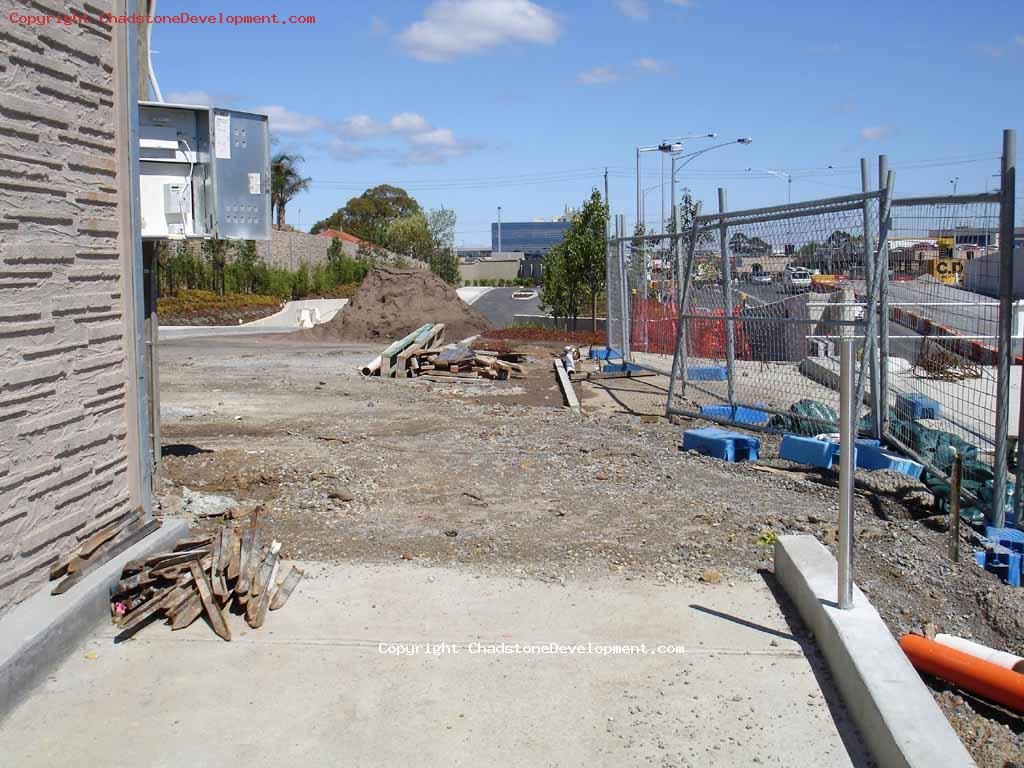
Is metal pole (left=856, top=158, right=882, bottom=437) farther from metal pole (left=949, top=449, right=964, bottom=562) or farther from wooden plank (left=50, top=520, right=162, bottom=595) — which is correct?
wooden plank (left=50, top=520, right=162, bottom=595)

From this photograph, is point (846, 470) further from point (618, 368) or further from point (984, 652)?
point (618, 368)

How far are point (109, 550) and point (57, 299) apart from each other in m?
1.37

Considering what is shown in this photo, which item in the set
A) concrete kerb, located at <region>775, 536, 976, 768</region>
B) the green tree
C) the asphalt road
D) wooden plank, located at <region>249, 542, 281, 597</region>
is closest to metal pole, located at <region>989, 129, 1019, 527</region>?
concrete kerb, located at <region>775, 536, 976, 768</region>

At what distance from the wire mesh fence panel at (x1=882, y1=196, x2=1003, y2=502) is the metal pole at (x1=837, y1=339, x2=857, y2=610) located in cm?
268

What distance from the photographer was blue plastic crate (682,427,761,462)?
340 inches

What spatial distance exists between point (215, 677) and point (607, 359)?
1352 cm

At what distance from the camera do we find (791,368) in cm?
1048

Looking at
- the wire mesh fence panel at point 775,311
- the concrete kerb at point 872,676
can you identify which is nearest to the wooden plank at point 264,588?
the concrete kerb at point 872,676

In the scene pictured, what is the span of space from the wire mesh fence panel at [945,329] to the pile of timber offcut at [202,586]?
4.86m

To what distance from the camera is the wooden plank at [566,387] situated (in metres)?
12.7

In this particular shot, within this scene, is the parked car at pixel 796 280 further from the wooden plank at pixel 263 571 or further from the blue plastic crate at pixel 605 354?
the blue plastic crate at pixel 605 354

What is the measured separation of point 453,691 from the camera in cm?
417

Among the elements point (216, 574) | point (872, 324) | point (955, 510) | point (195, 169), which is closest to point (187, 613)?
point (216, 574)

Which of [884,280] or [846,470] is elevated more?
[884,280]
